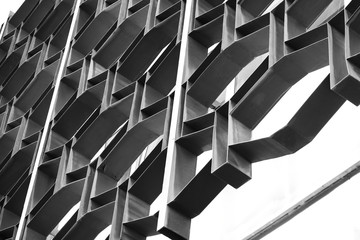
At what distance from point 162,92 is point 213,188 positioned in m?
1.75

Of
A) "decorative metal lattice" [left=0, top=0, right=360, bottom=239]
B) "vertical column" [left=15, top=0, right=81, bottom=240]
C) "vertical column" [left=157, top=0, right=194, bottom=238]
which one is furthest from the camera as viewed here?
"vertical column" [left=15, top=0, right=81, bottom=240]

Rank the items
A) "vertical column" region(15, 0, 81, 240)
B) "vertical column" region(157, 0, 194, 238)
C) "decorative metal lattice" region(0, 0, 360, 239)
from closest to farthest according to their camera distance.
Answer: "decorative metal lattice" region(0, 0, 360, 239) < "vertical column" region(157, 0, 194, 238) < "vertical column" region(15, 0, 81, 240)

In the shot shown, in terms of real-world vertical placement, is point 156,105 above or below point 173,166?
above

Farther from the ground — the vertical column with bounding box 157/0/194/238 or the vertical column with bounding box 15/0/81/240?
the vertical column with bounding box 15/0/81/240

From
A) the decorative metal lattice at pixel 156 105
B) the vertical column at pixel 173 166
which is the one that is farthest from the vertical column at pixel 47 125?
the vertical column at pixel 173 166

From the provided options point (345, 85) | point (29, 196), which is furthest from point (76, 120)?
point (345, 85)

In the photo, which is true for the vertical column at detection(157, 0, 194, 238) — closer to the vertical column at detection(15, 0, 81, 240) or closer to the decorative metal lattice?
the decorative metal lattice

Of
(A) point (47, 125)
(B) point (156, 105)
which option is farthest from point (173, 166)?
(A) point (47, 125)

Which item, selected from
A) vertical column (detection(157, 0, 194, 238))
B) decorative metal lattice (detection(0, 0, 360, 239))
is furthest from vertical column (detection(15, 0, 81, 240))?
vertical column (detection(157, 0, 194, 238))

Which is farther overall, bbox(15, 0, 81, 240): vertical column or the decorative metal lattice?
bbox(15, 0, 81, 240): vertical column

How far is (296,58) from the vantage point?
5.97 m

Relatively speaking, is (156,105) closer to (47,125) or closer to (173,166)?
(173,166)

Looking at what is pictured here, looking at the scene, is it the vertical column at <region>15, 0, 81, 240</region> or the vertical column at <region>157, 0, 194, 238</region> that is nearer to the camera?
the vertical column at <region>157, 0, 194, 238</region>

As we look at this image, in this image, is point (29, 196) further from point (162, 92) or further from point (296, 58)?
point (296, 58)
